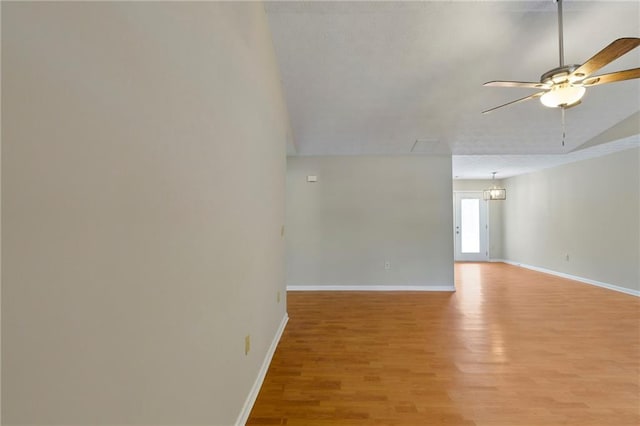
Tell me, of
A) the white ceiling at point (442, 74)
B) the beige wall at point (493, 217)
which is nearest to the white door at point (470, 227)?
the beige wall at point (493, 217)

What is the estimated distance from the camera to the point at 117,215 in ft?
2.24

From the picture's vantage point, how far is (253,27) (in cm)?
201

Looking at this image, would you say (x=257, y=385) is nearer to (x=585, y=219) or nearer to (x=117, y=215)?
(x=117, y=215)

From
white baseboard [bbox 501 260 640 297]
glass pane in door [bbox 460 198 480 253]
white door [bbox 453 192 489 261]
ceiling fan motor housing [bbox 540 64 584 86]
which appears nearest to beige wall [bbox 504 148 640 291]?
white baseboard [bbox 501 260 640 297]

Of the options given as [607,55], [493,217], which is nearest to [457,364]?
[607,55]

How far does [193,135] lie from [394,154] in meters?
4.17

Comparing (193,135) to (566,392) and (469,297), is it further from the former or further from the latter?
(469,297)

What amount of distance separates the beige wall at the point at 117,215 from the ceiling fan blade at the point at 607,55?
2250 millimetres

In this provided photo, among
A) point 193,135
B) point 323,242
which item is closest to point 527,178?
point 323,242

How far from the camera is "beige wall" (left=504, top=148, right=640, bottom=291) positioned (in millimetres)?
4512

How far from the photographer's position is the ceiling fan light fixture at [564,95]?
2.11 m

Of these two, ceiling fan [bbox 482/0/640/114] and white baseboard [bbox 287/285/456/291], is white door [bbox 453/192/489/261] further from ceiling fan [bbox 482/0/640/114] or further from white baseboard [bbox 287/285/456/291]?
ceiling fan [bbox 482/0/640/114]

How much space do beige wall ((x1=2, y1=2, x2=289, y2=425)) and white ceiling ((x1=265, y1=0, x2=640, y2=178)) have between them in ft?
5.09

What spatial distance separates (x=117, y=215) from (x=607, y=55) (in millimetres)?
2709
